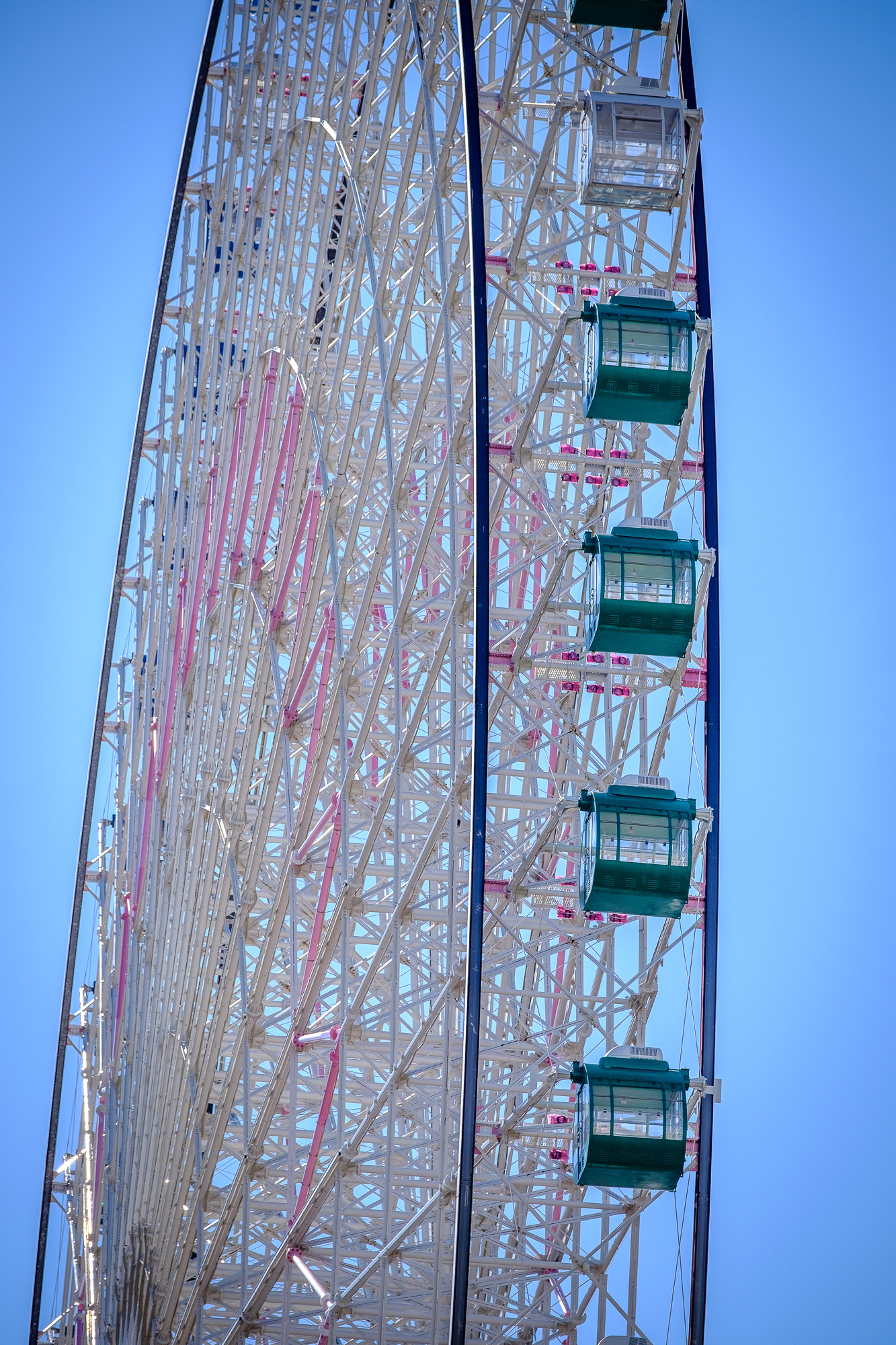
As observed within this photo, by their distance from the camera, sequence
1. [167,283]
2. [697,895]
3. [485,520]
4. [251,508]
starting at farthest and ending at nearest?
1. [167,283]
2. [251,508]
3. [697,895]
4. [485,520]

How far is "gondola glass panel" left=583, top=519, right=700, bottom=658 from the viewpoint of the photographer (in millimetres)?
25469

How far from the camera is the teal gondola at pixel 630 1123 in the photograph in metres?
25.1

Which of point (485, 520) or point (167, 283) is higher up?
point (167, 283)

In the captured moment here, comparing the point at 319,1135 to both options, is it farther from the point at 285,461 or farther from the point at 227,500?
the point at 227,500

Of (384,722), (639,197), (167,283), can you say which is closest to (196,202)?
(167,283)

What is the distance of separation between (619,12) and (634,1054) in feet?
44.7

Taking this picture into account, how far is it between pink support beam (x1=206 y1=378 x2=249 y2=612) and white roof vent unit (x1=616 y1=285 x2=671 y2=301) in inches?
364

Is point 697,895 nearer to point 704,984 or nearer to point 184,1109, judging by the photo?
point 704,984

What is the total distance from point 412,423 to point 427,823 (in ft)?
19.2

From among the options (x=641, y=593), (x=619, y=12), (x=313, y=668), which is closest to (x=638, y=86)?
(x=619, y=12)

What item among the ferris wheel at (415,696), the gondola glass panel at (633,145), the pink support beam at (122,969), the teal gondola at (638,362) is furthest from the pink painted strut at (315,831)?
the gondola glass panel at (633,145)

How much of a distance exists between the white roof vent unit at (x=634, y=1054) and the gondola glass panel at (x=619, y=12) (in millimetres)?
13367

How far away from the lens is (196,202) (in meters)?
38.3

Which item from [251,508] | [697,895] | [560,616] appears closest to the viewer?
[697,895]
